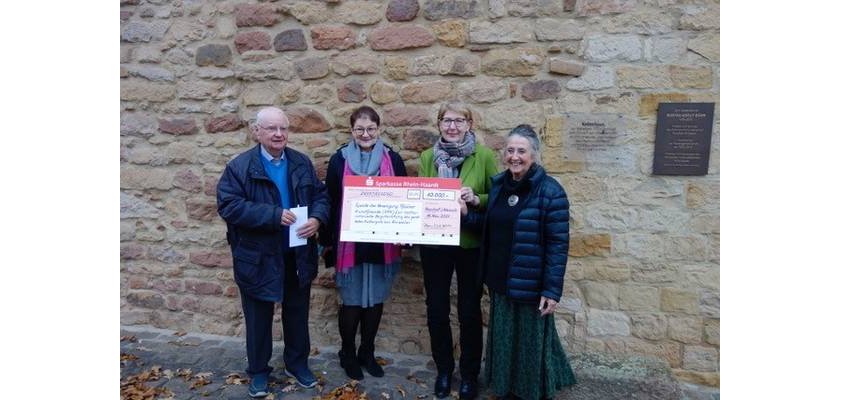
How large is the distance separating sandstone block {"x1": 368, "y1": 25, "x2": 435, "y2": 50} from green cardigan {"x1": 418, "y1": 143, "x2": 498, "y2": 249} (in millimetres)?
1117

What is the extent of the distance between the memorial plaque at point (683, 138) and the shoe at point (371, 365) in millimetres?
2524

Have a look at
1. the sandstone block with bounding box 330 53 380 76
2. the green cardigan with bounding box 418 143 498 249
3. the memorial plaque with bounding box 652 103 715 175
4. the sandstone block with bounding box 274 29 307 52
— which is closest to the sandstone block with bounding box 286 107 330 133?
the sandstone block with bounding box 330 53 380 76

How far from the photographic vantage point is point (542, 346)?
293 centimetres

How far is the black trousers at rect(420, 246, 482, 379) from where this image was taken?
3232mm

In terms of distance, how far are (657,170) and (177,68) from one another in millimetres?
4030

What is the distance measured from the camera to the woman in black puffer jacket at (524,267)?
2799mm

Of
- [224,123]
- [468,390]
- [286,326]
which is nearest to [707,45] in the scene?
[468,390]

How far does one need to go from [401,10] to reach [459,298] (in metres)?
2.29

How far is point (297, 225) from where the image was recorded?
325 cm

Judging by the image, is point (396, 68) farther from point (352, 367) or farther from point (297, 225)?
point (352, 367)

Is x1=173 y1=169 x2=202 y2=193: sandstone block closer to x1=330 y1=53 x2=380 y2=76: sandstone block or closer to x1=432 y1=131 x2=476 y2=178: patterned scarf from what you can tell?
Answer: x1=330 y1=53 x2=380 y2=76: sandstone block

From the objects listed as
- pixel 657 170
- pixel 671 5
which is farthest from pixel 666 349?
pixel 671 5

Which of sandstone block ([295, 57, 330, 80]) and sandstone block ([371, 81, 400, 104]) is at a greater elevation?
sandstone block ([295, 57, 330, 80])

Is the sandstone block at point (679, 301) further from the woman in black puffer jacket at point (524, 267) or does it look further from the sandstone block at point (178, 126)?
the sandstone block at point (178, 126)
